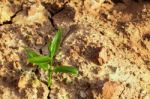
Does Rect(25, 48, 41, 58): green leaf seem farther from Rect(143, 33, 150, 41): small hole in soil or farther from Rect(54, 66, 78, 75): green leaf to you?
Rect(143, 33, 150, 41): small hole in soil

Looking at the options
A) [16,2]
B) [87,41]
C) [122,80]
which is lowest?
[122,80]

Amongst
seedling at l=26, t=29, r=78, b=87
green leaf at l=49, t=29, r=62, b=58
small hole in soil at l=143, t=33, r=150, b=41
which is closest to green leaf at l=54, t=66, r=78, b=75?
seedling at l=26, t=29, r=78, b=87

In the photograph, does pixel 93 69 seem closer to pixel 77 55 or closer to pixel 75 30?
pixel 77 55

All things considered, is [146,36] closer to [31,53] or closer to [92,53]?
[92,53]

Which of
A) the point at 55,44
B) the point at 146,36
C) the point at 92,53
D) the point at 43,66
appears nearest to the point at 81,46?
the point at 92,53

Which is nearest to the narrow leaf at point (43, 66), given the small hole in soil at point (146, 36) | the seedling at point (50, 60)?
the seedling at point (50, 60)

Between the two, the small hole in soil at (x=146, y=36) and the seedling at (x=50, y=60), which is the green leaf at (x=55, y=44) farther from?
the small hole in soil at (x=146, y=36)

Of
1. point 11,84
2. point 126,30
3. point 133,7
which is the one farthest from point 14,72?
point 133,7
